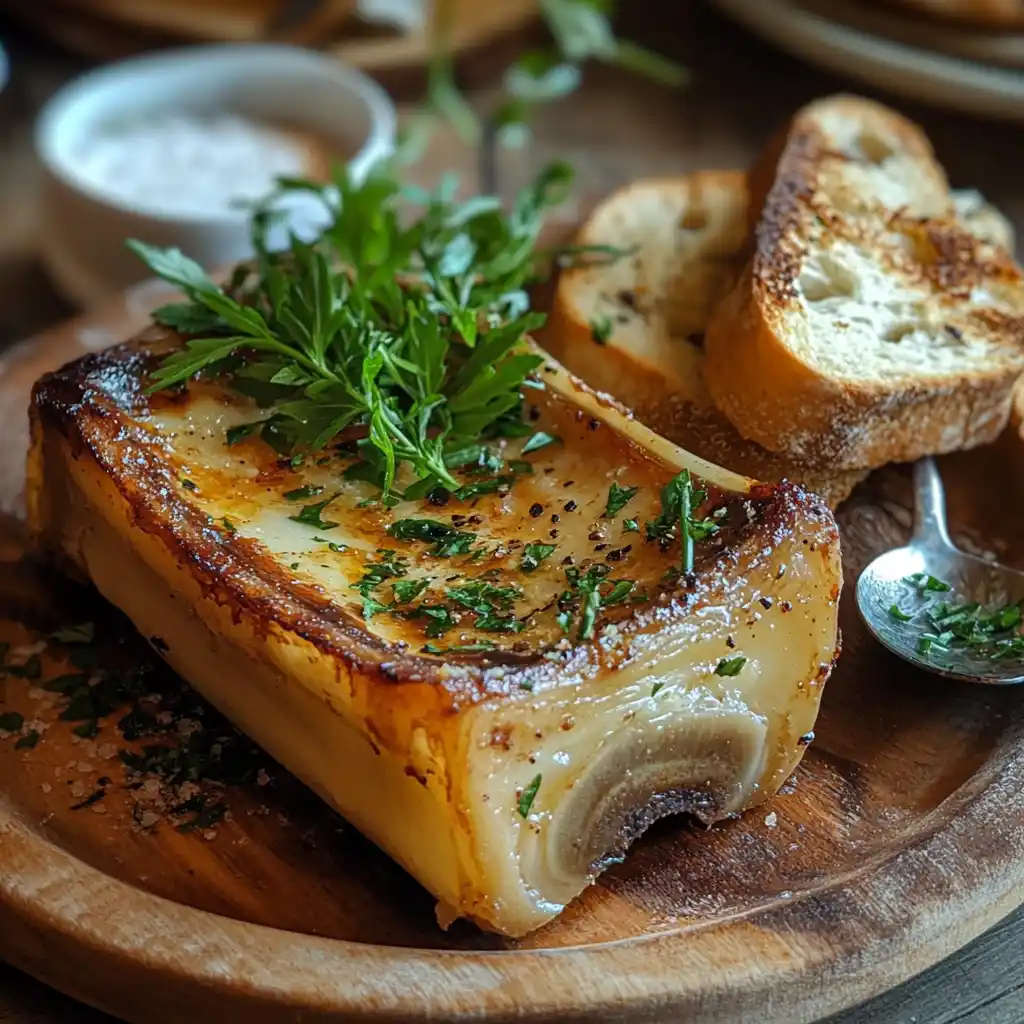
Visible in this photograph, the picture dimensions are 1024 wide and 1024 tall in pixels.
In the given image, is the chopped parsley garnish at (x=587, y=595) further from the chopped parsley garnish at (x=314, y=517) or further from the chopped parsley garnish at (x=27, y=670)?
the chopped parsley garnish at (x=27, y=670)

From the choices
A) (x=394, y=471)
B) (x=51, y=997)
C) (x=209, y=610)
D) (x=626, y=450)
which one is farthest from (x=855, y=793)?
(x=51, y=997)

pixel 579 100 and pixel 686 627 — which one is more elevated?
pixel 686 627

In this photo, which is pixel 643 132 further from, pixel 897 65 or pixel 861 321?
pixel 861 321

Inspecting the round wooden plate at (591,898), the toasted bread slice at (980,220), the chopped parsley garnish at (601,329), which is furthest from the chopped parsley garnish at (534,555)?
the toasted bread slice at (980,220)

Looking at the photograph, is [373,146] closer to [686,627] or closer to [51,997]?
[686,627]

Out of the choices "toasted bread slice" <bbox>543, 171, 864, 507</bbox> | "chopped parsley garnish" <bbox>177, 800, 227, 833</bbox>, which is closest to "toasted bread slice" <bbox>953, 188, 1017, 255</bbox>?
"toasted bread slice" <bbox>543, 171, 864, 507</bbox>

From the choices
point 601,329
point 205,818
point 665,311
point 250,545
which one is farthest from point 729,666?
point 665,311
